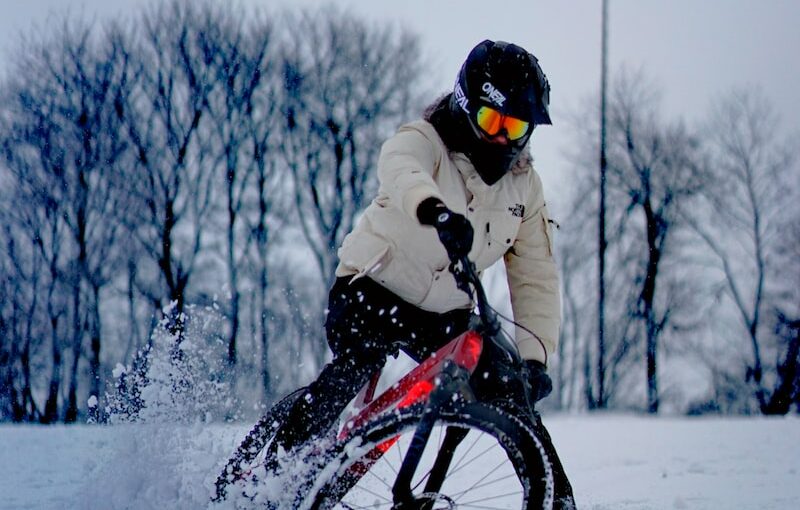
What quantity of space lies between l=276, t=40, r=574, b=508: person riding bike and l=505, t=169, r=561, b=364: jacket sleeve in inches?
4.2

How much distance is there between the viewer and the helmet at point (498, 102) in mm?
3078

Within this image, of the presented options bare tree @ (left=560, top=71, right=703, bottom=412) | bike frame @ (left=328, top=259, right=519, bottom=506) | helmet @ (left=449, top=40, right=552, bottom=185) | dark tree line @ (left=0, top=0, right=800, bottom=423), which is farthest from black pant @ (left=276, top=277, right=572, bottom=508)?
bare tree @ (left=560, top=71, right=703, bottom=412)

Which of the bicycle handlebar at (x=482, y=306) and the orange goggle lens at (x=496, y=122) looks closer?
the bicycle handlebar at (x=482, y=306)

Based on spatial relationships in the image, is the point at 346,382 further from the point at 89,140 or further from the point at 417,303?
A: the point at 89,140

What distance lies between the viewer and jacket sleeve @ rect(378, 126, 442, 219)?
9.00 ft

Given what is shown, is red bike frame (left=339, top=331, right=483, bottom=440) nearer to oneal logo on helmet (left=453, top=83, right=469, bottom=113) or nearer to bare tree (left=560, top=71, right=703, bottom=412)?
oneal logo on helmet (left=453, top=83, right=469, bottom=113)

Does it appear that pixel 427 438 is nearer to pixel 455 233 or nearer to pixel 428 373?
pixel 428 373

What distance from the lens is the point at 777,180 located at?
2562 centimetres

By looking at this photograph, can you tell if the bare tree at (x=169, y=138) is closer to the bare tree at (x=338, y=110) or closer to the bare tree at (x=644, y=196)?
the bare tree at (x=338, y=110)

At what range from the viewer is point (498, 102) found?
307cm

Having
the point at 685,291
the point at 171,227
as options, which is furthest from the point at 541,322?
the point at 685,291

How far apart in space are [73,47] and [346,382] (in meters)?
19.3

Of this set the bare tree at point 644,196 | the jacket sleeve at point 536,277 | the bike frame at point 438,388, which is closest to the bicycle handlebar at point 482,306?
the bike frame at point 438,388

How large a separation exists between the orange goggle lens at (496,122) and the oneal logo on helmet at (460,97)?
78 millimetres
